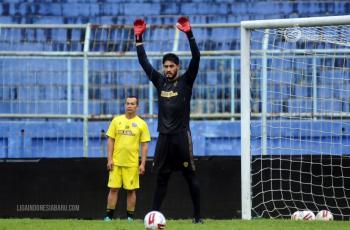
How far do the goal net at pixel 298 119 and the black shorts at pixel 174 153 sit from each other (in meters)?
1.43

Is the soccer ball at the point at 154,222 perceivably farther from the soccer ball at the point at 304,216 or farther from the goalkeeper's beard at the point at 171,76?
the soccer ball at the point at 304,216

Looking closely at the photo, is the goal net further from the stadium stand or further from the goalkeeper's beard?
the goalkeeper's beard

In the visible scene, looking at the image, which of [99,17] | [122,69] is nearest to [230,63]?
[122,69]

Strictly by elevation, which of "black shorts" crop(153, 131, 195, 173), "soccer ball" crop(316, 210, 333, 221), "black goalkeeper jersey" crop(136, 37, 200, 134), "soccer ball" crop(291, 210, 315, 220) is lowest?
"soccer ball" crop(316, 210, 333, 221)

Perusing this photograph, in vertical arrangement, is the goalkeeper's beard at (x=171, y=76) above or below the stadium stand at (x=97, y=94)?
above

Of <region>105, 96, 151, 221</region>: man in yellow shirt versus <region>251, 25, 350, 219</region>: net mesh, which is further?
<region>251, 25, 350, 219</region>: net mesh

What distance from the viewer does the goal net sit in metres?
11.6

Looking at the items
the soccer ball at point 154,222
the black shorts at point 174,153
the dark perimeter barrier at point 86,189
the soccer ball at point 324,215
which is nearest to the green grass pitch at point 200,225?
the soccer ball at point 154,222

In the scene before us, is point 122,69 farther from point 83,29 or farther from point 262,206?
point 262,206

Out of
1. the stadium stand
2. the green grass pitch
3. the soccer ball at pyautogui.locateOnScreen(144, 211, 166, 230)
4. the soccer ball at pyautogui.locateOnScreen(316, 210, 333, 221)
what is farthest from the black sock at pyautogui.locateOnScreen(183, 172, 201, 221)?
the stadium stand

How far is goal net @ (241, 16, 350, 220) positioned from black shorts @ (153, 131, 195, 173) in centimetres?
143

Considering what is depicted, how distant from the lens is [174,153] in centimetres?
932

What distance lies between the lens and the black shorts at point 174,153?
926cm

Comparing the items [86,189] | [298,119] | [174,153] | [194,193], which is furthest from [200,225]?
[298,119]
